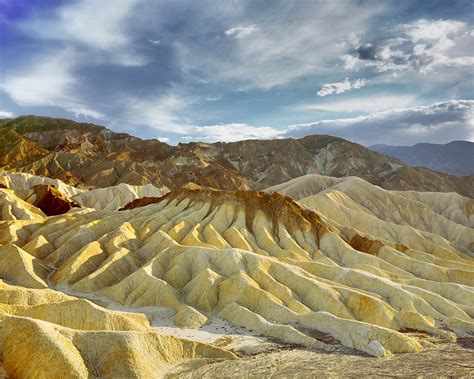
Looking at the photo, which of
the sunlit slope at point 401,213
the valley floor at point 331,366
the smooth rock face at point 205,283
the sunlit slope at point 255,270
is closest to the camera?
the smooth rock face at point 205,283

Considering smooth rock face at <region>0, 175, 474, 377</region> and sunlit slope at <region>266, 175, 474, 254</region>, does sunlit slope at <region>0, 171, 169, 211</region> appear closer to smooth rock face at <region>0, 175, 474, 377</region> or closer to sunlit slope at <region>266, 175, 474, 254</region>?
smooth rock face at <region>0, 175, 474, 377</region>

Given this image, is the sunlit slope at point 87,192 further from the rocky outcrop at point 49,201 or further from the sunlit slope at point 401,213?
the sunlit slope at point 401,213

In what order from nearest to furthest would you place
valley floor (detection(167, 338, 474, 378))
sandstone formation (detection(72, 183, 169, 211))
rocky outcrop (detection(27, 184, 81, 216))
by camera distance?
valley floor (detection(167, 338, 474, 378))
rocky outcrop (detection(27, 184, 81, 216))
sandstone formation (detection(72, 183, 169, 211))

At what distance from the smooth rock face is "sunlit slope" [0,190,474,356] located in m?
0.20

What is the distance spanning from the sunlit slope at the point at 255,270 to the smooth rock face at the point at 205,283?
20 centimetres

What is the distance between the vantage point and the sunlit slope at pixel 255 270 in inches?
1930

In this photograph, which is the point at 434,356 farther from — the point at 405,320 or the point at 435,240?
the point at 435,240

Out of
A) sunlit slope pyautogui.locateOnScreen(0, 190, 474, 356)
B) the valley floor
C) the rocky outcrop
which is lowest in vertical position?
the valley floor

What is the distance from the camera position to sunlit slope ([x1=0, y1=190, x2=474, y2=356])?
161 ft

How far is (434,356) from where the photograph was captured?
41.1 m

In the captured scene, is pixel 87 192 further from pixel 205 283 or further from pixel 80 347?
pixel 80 347

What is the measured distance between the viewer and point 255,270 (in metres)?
58.6

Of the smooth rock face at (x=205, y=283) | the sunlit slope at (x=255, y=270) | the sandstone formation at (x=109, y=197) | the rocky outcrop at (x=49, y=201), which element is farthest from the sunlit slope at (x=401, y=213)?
the rocky outcrop at (x=49, y=201)

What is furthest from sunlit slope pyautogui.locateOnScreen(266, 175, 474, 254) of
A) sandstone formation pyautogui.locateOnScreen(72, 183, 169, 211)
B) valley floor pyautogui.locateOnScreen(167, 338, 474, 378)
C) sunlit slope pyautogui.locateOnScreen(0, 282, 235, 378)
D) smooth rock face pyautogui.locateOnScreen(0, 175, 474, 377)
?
sunlit slope pyautogui.locateOnScreen(0, 282, 235, 378)
